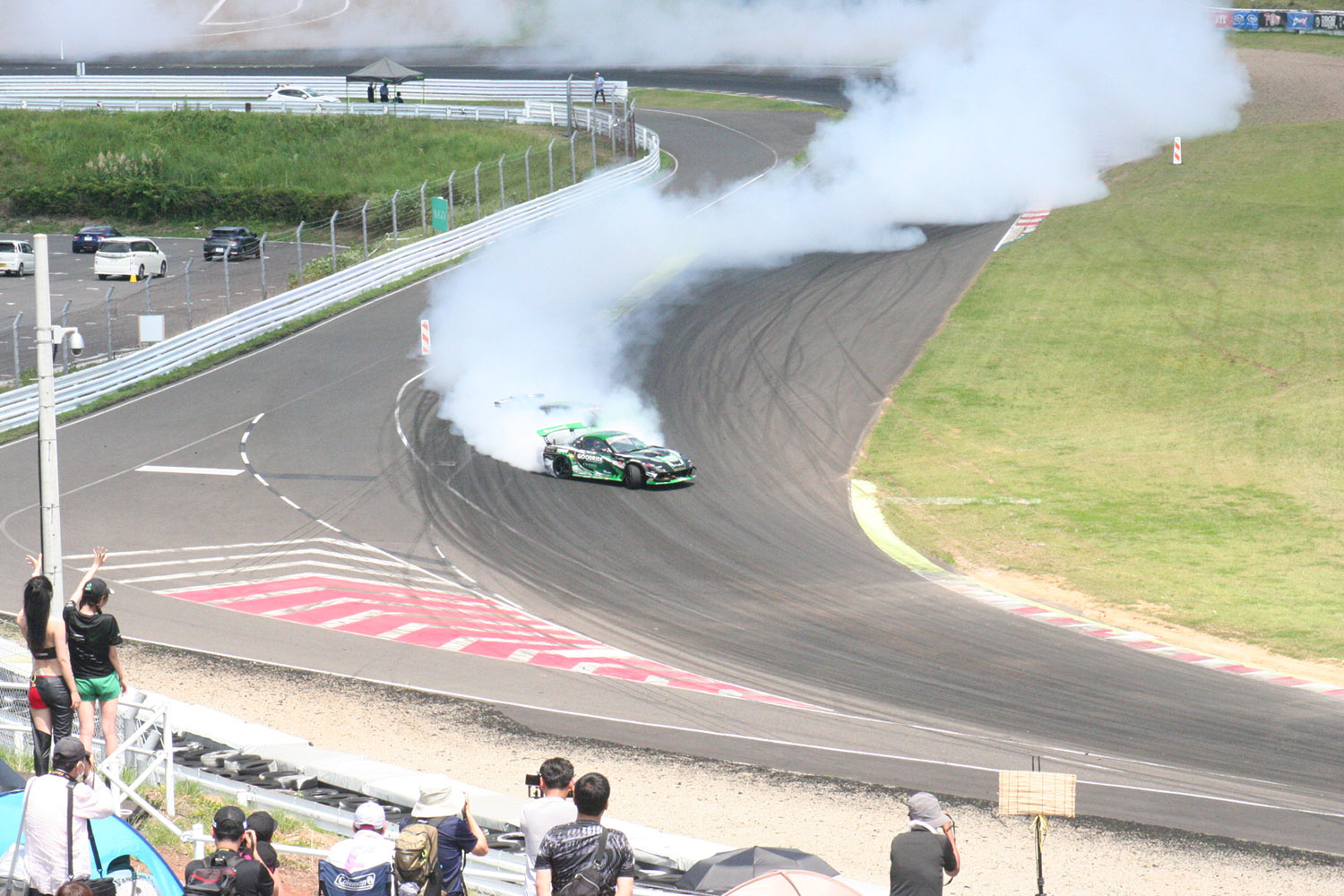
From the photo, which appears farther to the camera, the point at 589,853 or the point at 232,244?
the point at 232,244

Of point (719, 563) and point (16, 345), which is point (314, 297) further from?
point (719, 563)

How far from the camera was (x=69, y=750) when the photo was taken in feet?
25.4

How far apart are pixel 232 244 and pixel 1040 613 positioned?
1590 inches

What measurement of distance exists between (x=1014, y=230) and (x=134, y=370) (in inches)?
1135

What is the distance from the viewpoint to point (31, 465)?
96.5ft

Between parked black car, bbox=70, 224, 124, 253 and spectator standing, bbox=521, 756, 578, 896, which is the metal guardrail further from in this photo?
spectator standing, bbox=521, 756, 578, 896

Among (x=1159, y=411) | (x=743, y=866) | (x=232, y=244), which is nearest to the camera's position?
(x=743, y=866)

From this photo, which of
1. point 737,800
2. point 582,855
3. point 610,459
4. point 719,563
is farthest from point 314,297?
point 582,855

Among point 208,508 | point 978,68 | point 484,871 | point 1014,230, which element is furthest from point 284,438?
point 978,68

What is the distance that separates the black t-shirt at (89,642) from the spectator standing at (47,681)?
87mm

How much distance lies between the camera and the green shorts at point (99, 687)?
10.7m

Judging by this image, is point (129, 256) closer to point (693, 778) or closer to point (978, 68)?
point (978, 68)

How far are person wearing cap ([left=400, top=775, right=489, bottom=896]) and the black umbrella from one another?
5.35 ft

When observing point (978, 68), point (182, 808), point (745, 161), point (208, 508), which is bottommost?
point (208, 508)
